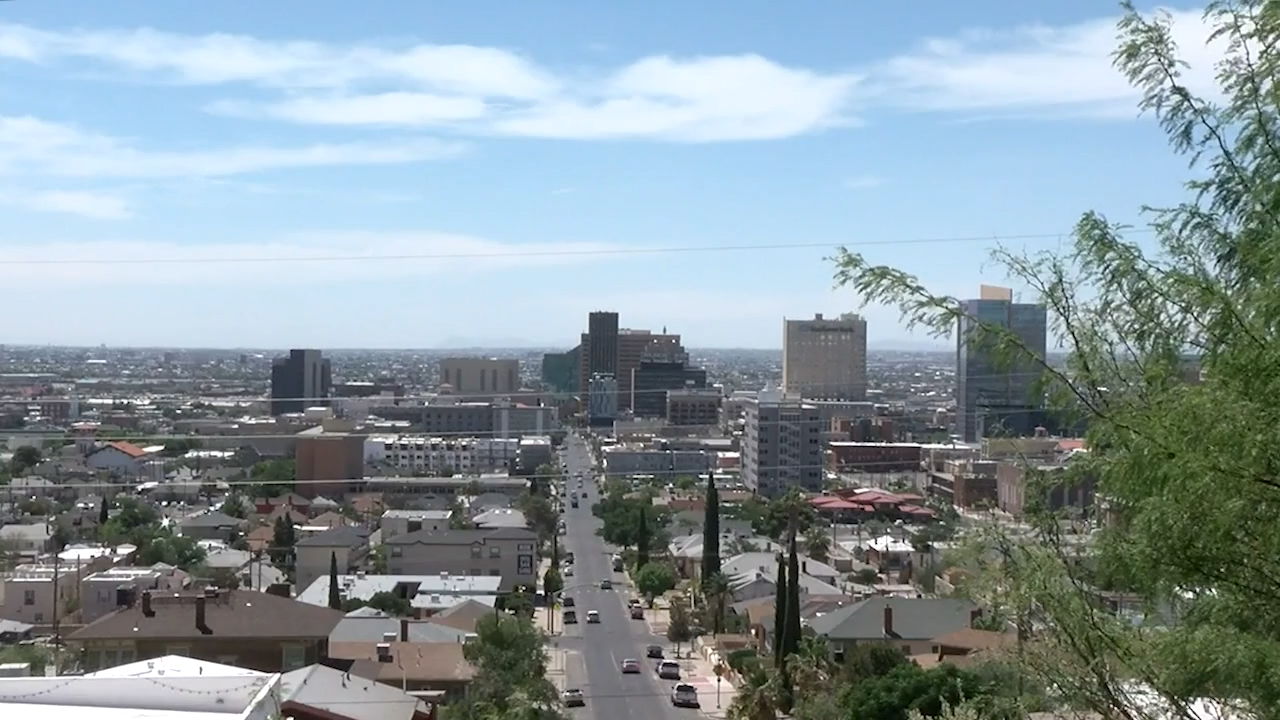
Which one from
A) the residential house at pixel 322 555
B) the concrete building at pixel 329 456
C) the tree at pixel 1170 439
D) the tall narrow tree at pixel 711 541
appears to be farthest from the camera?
the concrete building at pixel 329 456

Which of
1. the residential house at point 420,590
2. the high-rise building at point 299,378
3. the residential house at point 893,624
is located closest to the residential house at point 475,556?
the residential house at point 420,590

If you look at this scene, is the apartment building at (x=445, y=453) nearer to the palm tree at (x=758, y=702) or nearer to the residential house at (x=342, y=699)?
the palm tree at (x=758, y=702)

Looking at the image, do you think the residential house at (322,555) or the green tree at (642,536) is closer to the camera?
the residential house at (322,555)

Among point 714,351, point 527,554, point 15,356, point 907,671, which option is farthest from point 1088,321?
point 714,351

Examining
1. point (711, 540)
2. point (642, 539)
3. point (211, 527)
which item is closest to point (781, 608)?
point (711, 540)

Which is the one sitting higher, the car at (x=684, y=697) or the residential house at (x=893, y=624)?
the residential house at (x=893, y=624)

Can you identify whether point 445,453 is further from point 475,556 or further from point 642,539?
point 475,556
